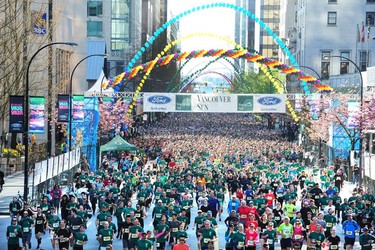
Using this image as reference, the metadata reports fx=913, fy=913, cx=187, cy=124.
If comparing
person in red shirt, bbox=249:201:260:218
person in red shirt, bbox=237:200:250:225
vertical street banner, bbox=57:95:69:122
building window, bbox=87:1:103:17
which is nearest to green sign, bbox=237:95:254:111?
vertical street banner, bbox=57:95:69:122

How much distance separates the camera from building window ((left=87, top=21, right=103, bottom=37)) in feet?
373

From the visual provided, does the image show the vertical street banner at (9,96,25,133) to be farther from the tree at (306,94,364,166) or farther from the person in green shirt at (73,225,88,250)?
the tree at (306,94,364,166)

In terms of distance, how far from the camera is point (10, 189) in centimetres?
3981

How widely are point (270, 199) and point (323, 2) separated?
76.8 m

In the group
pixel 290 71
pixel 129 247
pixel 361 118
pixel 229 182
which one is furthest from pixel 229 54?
pixel 129 247

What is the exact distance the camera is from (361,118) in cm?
4753

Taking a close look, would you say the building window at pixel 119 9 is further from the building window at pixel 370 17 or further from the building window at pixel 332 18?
the building window at pixel 370 17

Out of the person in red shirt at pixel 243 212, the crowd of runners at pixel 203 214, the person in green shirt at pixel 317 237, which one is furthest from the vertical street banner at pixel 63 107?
the person in green shirt at pixel 317 237

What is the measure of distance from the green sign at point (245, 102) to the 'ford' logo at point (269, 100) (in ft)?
1.84

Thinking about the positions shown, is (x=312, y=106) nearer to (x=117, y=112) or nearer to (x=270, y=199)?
(x=117, y=112)

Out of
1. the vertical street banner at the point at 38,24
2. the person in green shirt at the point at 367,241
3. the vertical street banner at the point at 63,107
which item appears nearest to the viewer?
the person in green shirt at the point at 367,241

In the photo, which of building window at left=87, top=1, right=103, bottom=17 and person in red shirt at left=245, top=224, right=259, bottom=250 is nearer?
person in red shirt at left=245, top=224, right=259, bottom=250

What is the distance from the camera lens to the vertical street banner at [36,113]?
35.1 meters

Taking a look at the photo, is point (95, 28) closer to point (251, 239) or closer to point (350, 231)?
point (350, 231)
